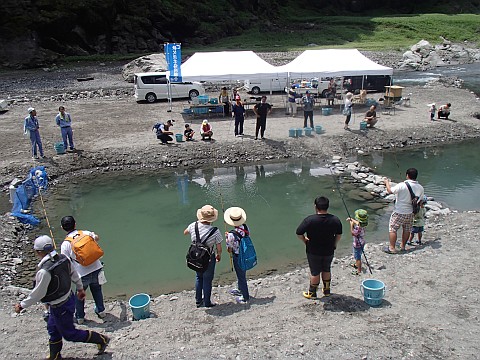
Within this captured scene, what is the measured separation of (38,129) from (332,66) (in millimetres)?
13030

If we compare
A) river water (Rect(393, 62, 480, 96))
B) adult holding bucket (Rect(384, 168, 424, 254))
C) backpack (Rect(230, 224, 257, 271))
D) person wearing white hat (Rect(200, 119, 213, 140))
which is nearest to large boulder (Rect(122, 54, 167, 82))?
person wearing white hat (Rect(200, 119, 213, 140))

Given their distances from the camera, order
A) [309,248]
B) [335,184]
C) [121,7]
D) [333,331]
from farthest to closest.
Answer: [121,7]
[335,184]
[309,248]
[333,331]

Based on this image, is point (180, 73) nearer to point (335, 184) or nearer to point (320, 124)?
point (320, 124)

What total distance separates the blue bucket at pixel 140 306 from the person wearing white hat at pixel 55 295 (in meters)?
1.23

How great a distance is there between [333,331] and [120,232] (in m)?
6.64

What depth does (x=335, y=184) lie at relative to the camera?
13070 mm

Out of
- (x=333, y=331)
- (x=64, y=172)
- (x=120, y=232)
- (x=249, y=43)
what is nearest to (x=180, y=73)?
(x=64, y=172)

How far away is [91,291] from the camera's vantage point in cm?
640

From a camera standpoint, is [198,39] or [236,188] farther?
[198,39]

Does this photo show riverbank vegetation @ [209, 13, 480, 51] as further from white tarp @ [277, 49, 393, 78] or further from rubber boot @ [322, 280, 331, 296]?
rubber boot @ [322, 280, 331, 296]

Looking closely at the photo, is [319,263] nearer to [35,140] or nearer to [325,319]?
[325,319]

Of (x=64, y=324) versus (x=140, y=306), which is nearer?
(x=64, y=324)

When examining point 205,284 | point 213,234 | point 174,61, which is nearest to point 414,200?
point 213,234

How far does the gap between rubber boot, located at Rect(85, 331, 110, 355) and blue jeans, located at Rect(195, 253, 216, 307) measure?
1.58 m
